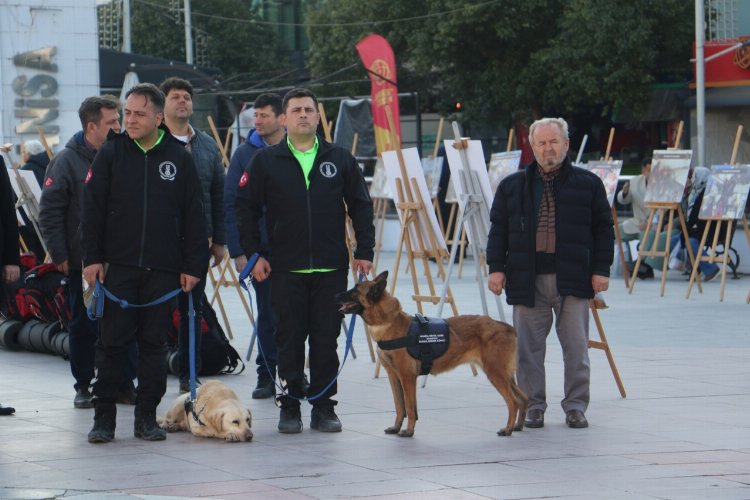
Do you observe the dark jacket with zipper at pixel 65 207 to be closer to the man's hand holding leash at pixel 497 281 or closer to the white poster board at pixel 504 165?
the man's hand holding leash at pixel 497 281

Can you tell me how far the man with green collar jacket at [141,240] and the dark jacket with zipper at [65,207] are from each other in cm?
126

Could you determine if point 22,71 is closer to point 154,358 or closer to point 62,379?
point 62,379

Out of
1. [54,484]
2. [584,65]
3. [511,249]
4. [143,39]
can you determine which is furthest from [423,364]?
[143,39]

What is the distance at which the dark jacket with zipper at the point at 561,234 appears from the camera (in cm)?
818

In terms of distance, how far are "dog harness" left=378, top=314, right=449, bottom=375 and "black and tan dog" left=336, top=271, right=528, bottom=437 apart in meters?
0.03

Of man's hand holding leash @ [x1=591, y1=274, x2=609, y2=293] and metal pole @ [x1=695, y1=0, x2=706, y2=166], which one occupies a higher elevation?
metal pole @ [x1=695, y1=0, x2=706, y2=166]

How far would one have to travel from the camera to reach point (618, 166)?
17.8m

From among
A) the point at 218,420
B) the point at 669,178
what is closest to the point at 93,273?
the point at 218,420

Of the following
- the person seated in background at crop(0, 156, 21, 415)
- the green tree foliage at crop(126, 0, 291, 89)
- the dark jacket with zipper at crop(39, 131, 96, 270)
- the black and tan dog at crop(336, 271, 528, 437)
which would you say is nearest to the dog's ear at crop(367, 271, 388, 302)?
the black and tan dog at crop(336, 271, 528, 437)

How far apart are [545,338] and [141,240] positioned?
255 centimetres

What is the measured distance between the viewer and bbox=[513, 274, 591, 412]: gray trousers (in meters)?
8.30

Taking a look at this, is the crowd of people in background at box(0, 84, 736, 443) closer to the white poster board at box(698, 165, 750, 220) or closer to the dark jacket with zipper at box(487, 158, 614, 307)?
the dark jacket with zipper at box(487, 158, 614, 307)

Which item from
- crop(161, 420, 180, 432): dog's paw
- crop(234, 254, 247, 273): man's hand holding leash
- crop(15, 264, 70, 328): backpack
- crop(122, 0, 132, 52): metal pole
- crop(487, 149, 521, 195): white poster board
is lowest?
crop(161, 420, 180, 432): dog's paw

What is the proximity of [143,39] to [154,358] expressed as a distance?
4002 centimetres
